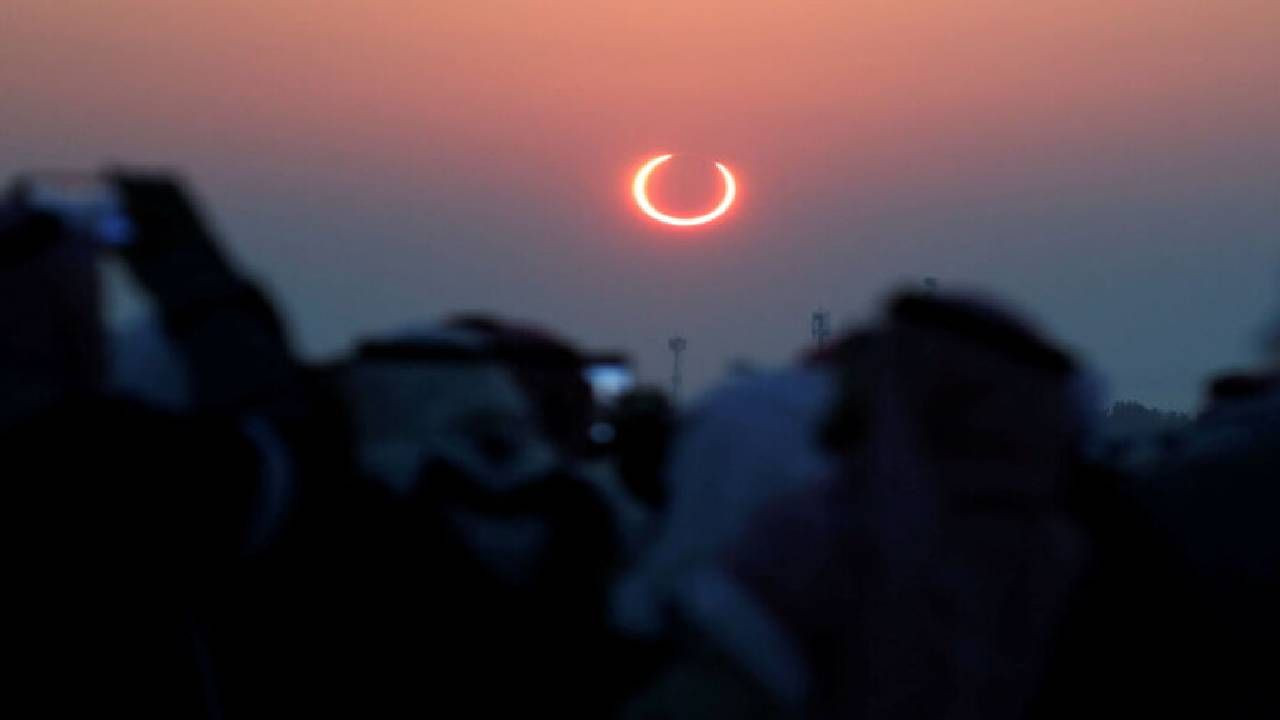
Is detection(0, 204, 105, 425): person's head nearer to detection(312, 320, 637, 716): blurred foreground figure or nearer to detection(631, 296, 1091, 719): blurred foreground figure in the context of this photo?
detection(312, 320, 637, 716): blurred foreground figure

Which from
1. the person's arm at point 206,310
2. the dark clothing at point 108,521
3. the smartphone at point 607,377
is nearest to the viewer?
the dark clothing at point 108,521

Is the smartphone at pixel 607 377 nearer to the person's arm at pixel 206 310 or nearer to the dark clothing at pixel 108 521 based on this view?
the person's arm at pixel 206 310

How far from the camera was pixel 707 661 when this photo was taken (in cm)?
243

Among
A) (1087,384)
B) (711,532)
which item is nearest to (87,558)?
(711,532)

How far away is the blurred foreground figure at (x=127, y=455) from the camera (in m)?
2.51

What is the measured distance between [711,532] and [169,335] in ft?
2.95

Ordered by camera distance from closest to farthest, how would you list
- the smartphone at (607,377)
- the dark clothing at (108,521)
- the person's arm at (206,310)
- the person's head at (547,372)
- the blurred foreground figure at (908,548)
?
the blurred foreground figure at (908,548) → the dark clothing at (108,521) → the person's arm at (206,310) → the person's head at (547,372) → the smartphone at (607,377)

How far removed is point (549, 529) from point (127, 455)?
655 mm

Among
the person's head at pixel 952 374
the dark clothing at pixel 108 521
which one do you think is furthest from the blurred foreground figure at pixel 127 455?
the person's head at pixel 952 374

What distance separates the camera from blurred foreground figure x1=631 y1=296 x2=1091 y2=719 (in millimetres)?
2359

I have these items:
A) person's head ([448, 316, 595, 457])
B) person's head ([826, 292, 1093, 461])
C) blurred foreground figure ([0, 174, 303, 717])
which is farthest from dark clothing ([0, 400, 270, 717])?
person's head ([826, 292, 1093, 461])

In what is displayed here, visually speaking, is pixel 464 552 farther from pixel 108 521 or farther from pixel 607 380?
pixel 607 380

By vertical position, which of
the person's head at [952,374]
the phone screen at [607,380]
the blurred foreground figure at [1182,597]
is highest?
the person's head at [952,374]

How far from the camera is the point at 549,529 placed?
9.02 feet
